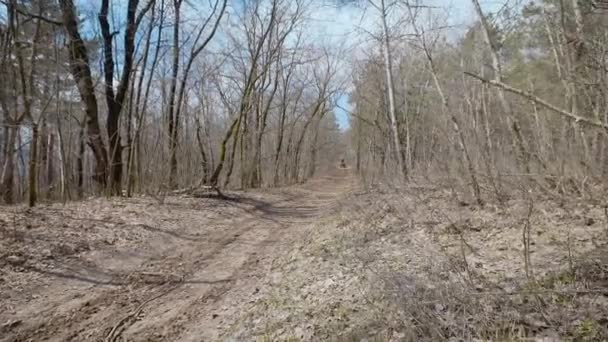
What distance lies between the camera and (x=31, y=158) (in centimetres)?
796

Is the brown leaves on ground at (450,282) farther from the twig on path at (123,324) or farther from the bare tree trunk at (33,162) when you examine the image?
the bare tree trunk at (33,162)

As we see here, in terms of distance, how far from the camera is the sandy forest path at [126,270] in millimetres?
4047

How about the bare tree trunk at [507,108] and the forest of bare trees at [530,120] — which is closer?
the forest of bare trees at [530,120]

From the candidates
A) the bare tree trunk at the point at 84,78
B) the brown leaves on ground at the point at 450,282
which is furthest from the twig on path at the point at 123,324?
the bare tree trunk at the point at 84,78

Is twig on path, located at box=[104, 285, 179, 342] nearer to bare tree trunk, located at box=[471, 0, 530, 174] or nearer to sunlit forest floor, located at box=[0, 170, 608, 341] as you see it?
sunlit forest floor, located at box=[0, 170, 608, 341]

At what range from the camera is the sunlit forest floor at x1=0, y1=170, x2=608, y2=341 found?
3061 millimetres

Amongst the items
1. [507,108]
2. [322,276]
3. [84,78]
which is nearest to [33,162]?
[84,78]

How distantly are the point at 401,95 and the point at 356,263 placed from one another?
19.3m

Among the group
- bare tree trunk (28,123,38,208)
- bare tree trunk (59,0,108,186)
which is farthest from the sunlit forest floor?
bare tree trunk (59,0,108,186)

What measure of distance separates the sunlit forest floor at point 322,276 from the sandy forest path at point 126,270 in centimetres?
3

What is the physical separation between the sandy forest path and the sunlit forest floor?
27 millimetres

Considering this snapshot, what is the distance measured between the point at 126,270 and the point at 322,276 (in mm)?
3297

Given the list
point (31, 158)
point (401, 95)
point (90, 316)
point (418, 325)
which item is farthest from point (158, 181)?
point (401, 95)

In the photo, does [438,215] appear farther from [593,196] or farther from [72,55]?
[72,55]
